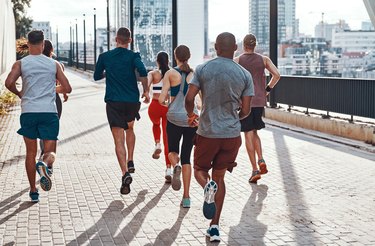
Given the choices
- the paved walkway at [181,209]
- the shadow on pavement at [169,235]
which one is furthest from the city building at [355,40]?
the shadow on pavement at [169,235]

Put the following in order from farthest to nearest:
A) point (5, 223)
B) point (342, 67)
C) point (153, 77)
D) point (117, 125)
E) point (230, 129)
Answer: point (342, 67), point (153, 77), point (117, 125), point (5, 223), point (230, 129)

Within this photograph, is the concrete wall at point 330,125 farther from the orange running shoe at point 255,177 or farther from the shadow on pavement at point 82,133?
the shadow on pavement at point 82,133

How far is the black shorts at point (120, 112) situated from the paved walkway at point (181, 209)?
880mm

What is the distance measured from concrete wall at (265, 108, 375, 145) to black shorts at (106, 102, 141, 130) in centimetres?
596

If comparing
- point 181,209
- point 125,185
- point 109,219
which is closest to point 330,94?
point 125,185

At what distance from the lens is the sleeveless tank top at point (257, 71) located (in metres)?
8.70

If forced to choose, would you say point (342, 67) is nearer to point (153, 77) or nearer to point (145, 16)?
point (145, 16)

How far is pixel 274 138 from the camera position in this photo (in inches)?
544

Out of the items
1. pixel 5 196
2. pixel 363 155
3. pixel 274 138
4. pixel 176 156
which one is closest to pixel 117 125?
pixel 176 156

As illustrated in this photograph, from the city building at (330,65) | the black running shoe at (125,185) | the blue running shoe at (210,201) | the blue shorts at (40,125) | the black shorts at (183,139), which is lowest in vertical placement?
the city building at (330,65)

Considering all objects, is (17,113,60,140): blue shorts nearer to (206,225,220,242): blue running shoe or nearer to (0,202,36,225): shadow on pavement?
(0,202,36,225): shadow on pavement

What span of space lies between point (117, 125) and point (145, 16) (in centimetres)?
17307

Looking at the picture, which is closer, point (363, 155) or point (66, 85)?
point (66, 85)

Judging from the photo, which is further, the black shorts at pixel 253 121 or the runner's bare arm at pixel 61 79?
the black shorts at pixel 253 121
